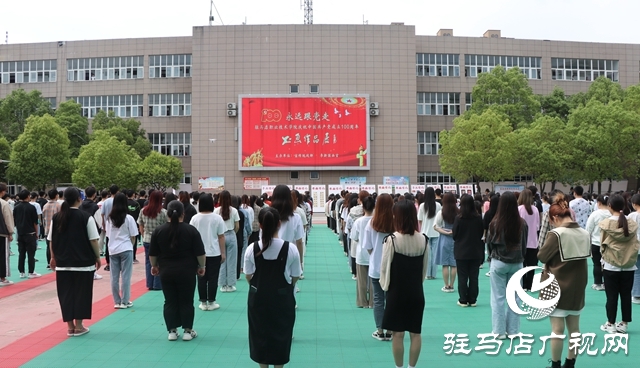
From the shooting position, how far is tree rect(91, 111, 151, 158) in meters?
38.4

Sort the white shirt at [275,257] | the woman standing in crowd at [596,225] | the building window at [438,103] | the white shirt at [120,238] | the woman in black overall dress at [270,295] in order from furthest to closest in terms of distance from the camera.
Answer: the building window at [438,103], the woman standing in crowd at [596,225], the white shirt at [120,238], the white shirt at [275,257], the woman in black overall dress at [270,295]

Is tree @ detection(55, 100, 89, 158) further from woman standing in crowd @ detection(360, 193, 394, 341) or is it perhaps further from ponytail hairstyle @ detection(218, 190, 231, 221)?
woman standing in crowd @ detection(360, 193, 394, 341)

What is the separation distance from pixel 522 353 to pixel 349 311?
286 centimetres

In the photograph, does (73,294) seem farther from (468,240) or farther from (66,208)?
(468,240)

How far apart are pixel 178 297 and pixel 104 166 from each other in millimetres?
27563

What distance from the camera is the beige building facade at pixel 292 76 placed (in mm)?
40750

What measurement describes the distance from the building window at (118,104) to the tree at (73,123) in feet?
8.54

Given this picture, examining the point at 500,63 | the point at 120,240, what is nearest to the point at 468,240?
the point at 120,240

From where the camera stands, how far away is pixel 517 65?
43469mm

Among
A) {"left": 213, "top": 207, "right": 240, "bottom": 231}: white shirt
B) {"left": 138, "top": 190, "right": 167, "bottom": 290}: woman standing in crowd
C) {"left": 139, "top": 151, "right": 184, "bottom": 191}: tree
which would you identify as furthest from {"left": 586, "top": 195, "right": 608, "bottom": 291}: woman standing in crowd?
{"left": 139, "top": 151, "right": 184, "bottom": 191}: tree

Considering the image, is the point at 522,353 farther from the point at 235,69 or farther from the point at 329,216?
the point at 235,69

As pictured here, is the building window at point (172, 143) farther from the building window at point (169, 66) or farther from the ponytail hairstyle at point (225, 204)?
the ponytail hairstyle at point (225, 204)

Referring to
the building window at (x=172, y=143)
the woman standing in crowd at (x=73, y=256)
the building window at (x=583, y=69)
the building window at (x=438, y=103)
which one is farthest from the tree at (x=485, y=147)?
the woman standing in crowd at (x=73, y=256)

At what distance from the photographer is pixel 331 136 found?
39.7 metres
